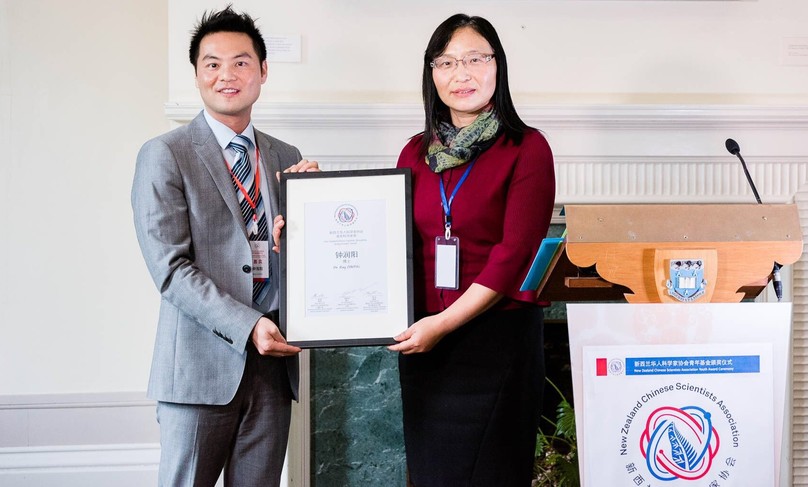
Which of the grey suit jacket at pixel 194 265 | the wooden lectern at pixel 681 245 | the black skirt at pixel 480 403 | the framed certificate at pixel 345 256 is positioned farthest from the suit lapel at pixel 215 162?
the wooden lectern at pixel 681 245

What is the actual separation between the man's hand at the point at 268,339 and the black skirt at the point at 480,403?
1.01 ft

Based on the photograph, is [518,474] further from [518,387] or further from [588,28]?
[588,28]

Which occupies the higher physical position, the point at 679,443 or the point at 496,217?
the point at 496,217

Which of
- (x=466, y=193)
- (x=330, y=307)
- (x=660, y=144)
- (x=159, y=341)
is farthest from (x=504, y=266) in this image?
(x=660, y=144)

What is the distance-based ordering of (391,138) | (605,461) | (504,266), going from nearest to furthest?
(605,461) < (504,266) < (391,138)

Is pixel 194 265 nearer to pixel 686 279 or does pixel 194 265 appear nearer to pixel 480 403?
pixel 480 403

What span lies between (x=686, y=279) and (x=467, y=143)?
1.84 ft

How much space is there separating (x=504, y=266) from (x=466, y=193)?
19 centimetres

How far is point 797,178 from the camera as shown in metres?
2.57

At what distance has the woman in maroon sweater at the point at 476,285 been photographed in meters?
1.62

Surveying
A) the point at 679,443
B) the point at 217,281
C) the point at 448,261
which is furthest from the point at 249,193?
the point at 679,443

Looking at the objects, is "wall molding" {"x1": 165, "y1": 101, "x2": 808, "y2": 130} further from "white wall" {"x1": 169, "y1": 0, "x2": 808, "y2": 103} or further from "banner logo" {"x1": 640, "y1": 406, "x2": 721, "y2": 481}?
"banner logo" {"x1": 640, "y1": 406, "x2": 721, "y2": 481}

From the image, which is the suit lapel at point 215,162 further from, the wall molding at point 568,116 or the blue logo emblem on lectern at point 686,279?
the blue logo emblem on lectern at point 686,279

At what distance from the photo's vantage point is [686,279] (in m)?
1.36
